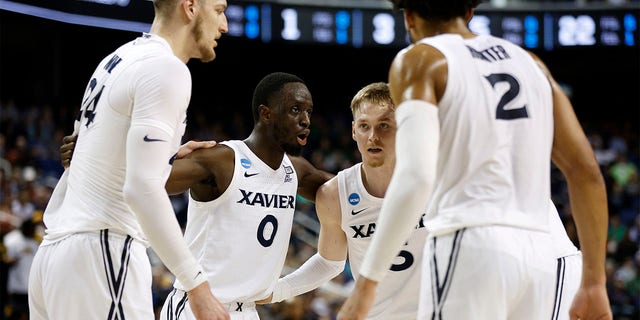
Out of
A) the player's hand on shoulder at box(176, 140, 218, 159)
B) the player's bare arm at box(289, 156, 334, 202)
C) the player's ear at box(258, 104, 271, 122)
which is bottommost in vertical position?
the player's bare arm at box(289, 156, 334, 202)

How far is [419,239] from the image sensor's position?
456 cm

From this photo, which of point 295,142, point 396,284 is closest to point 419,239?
point 396,284

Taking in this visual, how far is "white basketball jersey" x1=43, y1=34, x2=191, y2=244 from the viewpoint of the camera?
3.35 meters

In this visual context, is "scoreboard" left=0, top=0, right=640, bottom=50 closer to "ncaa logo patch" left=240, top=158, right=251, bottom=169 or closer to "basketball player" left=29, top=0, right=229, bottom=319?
"ncaa logo patch" left=240, top=158, right=251, bottom=169

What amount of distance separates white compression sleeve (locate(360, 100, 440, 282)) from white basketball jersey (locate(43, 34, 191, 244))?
3.15ft

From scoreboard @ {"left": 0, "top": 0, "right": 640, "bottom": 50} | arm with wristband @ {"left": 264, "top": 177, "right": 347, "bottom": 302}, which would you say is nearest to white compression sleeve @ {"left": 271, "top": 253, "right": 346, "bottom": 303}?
arm with wristband @ {"left": 264, "top": 177, "right": 347, "bottom": 302}

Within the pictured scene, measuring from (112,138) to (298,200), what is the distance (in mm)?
11288

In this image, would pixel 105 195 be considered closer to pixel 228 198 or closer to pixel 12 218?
pixel 228 198

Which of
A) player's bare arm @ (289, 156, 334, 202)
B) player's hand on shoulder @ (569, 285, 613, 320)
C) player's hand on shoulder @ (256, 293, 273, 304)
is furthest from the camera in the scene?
player's bare arm @ (289, 156, 334, 202)

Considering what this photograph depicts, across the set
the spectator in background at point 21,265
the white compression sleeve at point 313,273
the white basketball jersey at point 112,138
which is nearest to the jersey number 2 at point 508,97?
the white basketball jersey at point 112,138

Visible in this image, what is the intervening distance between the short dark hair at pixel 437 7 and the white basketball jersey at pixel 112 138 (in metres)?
0.95

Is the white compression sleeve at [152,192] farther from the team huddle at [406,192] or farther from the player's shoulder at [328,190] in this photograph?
the player's shoulder at [328,190]

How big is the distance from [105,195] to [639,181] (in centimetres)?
1564

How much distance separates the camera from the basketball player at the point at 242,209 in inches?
176
